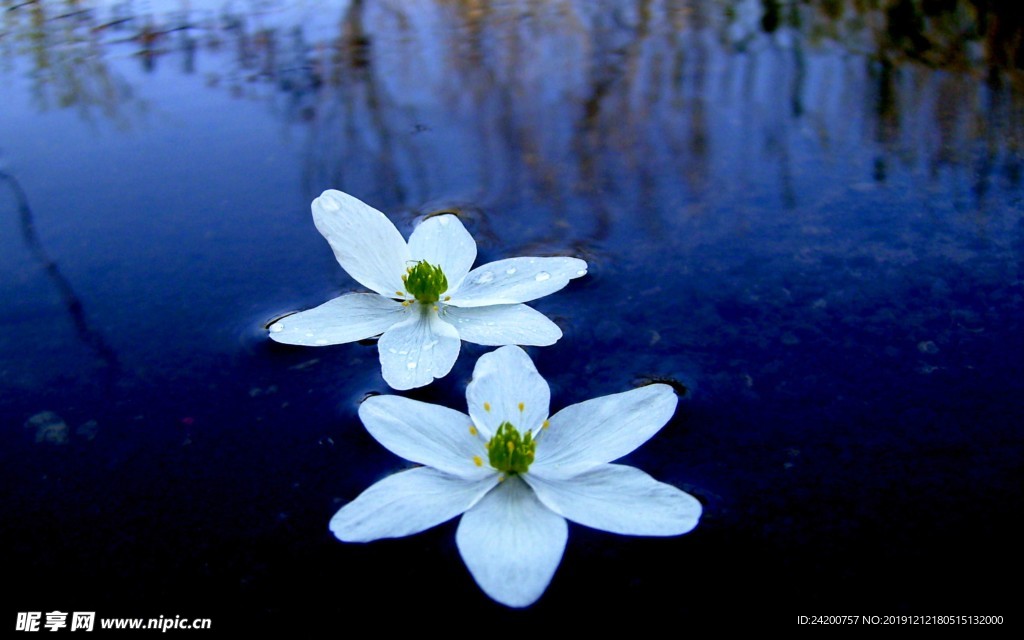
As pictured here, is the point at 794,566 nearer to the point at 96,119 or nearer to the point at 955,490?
the point at 955,490

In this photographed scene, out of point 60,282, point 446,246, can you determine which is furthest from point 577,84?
point 60,282

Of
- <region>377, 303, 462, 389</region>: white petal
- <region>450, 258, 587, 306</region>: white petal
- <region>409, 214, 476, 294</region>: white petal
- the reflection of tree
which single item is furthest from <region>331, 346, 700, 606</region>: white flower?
the reflection of tree

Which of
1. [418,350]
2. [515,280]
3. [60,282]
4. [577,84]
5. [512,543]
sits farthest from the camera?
[577,84]

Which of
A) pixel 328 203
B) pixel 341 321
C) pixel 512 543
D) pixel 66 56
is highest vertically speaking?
pixel 66 56

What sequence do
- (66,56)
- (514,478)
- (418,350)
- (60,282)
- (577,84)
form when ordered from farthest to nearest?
(66,56)
(577,84)
(60,282)
(418,350)
(514,478)

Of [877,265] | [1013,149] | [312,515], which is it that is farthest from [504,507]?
[1013,149]

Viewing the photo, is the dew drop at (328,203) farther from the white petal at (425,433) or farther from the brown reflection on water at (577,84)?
the white petal at (425,433)

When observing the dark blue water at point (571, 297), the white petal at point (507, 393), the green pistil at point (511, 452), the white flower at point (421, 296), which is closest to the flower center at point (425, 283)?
the white flower at point (421, 296)

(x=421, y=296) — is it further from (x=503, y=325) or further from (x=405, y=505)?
(x=405, y=505)
